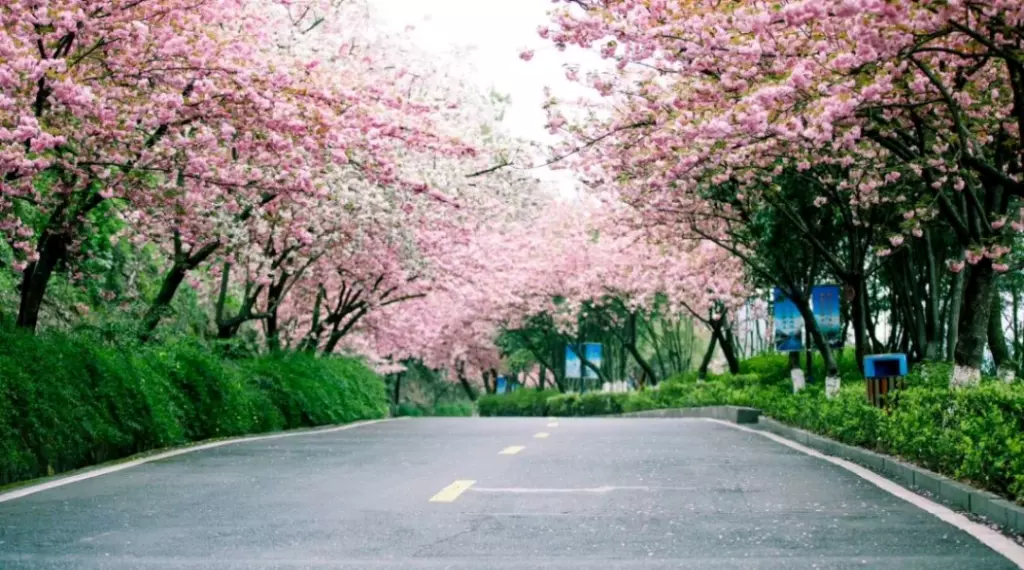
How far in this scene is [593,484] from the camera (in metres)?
11.3

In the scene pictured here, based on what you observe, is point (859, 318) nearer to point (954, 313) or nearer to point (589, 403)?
point (954, 313)

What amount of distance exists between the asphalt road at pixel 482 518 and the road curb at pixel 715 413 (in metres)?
10.9

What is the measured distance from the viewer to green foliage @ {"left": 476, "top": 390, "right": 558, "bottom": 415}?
56.8 meters

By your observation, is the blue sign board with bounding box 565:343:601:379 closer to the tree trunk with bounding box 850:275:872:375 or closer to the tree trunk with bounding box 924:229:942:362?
the tree trunk with bounding box 924:229:942:362

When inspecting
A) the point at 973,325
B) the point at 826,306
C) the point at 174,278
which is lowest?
the point at 973,325

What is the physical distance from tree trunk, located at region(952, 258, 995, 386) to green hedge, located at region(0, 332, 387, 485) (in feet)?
30.8

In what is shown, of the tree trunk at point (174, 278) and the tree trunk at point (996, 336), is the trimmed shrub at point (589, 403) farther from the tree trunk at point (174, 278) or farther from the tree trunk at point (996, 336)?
the tree trunk at point (174, 278)

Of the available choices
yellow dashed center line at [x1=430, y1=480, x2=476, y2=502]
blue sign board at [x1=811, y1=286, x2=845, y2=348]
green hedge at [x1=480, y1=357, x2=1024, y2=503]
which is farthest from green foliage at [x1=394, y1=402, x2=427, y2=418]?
yellow dashed center line at [x1=430, y1=480, x2=476, y2=502]

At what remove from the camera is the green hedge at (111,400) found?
11.6m

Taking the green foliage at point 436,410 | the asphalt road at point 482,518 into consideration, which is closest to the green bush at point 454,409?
the green foliage at point 436,410

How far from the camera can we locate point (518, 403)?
59312mm

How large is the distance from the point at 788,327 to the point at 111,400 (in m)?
14.8

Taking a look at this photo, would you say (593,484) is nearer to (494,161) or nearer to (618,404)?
(494,161)

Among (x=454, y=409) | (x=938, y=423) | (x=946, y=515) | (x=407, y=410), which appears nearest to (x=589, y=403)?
(x=407, y=410)
